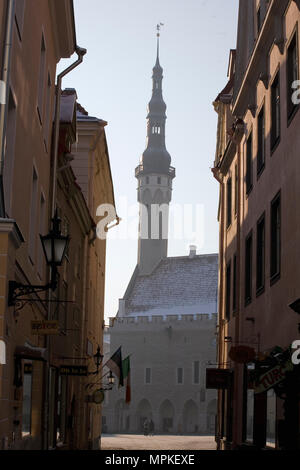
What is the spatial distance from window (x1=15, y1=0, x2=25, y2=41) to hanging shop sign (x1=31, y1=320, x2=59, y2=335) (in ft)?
13.0

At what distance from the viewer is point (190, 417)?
3253 inches

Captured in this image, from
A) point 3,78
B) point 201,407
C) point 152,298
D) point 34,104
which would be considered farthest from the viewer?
point 152,298

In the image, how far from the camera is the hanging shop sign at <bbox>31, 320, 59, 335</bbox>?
1180 centimetres

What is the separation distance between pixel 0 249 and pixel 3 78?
8.01ft

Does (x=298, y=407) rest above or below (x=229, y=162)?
below

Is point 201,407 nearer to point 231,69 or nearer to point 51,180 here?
point 231,69

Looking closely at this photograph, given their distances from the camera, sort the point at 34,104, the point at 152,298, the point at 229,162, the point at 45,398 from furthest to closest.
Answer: the point at 152,298, the point at 229,162, the point at 45,398, the point at 34,104

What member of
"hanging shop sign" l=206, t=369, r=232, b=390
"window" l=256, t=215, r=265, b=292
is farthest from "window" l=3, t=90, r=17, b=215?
Answer: "hanging shop sign" l=206, t=369, r=232, b=390

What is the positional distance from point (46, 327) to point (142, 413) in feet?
241

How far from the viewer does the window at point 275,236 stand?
1623cm

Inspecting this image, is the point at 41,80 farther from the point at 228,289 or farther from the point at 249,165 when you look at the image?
the point at 228,289

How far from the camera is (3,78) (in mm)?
10008

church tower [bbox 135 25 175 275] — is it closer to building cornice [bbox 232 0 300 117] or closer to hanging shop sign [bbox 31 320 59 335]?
building cornice [bbox 232 0 300 117]
